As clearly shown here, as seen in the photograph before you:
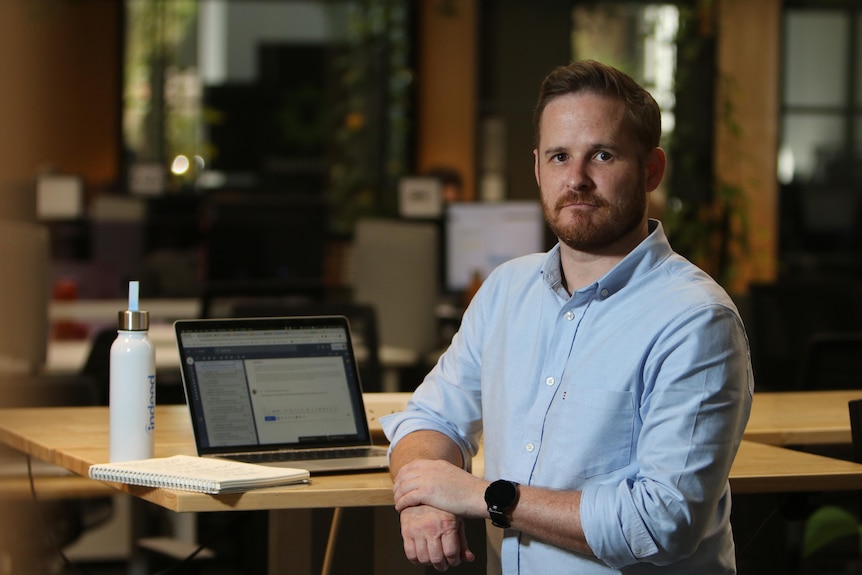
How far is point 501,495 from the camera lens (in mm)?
1680

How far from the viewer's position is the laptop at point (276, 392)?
2041 millimetres

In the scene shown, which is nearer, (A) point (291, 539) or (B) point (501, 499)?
(B) point (501, 499)

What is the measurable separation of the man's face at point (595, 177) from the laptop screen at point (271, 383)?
0.56 m

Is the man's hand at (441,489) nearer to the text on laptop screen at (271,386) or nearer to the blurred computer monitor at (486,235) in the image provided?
the text on laptop screen at (271,386)

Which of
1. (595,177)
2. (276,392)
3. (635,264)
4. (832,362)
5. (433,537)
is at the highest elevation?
(595,177)

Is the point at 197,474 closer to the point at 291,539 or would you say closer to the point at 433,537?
the point at 433,537

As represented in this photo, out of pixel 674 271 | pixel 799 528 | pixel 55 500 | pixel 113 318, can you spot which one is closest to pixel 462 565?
pixel 674 271

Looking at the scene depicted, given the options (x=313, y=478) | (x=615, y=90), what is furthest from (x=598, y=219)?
(x=313, y=478)

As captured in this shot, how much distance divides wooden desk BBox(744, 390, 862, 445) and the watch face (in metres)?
0.86

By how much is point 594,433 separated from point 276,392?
631 millimetres

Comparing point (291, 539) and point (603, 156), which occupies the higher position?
point (603, 156)

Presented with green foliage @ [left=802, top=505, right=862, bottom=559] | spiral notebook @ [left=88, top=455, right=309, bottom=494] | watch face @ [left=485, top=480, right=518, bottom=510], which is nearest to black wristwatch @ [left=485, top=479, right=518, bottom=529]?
watch face @ [left=485, top=480, right=518, bottom=510]

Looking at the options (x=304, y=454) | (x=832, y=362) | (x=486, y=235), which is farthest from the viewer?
(x=486, y=235)

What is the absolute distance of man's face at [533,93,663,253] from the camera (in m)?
1.78
